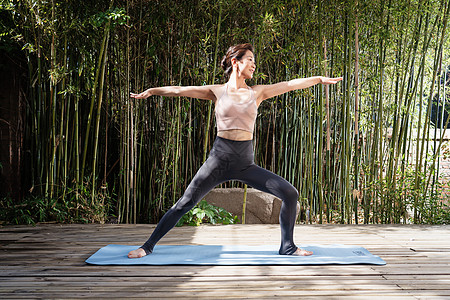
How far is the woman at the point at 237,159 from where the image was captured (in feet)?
8.39

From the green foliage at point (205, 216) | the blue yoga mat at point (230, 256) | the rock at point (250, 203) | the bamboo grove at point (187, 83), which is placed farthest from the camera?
the rock at point (250, 203)

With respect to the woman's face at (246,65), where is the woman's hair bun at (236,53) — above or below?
above

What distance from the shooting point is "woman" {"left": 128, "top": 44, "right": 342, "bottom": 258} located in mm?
2557

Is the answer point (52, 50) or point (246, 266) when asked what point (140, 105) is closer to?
point (52, 50)

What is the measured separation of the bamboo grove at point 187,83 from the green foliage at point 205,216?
0.47 m

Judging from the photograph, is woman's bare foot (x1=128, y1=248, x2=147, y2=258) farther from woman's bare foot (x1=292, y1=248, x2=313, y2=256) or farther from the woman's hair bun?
the woman's hair bun

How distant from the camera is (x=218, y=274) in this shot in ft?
7.47

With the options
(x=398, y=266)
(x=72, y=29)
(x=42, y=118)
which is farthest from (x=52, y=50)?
(x=398, y=266)

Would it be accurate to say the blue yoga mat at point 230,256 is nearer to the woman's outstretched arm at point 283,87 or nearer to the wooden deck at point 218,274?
the wooden deck at point 218,274

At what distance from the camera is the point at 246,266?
242 cm

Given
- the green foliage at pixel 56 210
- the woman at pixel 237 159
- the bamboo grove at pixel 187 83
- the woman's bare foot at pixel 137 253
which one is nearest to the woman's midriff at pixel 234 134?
the woman at pixel 237 159

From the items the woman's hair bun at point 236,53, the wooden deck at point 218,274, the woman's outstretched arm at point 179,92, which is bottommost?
the wooden deck at point 218,274

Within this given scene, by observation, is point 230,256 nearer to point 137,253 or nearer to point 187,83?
point 137,253

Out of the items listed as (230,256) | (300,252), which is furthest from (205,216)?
(300,252)
